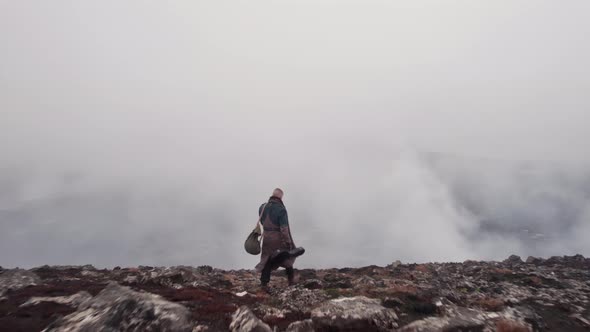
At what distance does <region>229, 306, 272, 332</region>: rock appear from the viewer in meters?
7.29

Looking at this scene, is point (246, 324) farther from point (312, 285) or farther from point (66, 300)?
point (66, 300)

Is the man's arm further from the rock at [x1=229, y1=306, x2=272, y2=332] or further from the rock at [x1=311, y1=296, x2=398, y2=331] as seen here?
the rock at [x1=229, y1=306, x2=272, y2=332]

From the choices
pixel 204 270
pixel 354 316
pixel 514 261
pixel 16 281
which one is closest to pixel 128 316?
pixel 354 316

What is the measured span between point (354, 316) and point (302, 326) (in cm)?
140

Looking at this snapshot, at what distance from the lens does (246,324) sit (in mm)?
7473

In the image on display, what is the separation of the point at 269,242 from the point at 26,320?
26.7 feet

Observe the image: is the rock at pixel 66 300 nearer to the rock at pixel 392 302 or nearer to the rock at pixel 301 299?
the rock at pixel 301 299

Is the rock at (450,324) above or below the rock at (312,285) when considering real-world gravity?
below

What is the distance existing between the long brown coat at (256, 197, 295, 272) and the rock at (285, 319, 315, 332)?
522 cm

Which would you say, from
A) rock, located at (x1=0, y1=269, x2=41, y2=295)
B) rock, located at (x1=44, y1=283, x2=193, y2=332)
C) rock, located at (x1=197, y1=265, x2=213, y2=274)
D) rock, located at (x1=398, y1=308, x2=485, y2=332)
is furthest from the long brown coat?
rock, located at (x1=0, y1=269, x2=41, y2=295)

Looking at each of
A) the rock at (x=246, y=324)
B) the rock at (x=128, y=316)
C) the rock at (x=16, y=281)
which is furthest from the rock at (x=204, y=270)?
the rock at (x=246, y=324)

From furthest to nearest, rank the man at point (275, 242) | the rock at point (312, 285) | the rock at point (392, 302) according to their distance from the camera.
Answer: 1. the man at point (275, 242)
2. the rock at point (312, 285)
3. the rock at point (392, 302)

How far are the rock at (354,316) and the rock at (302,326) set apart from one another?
0.43 ft

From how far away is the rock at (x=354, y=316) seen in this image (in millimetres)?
7527
